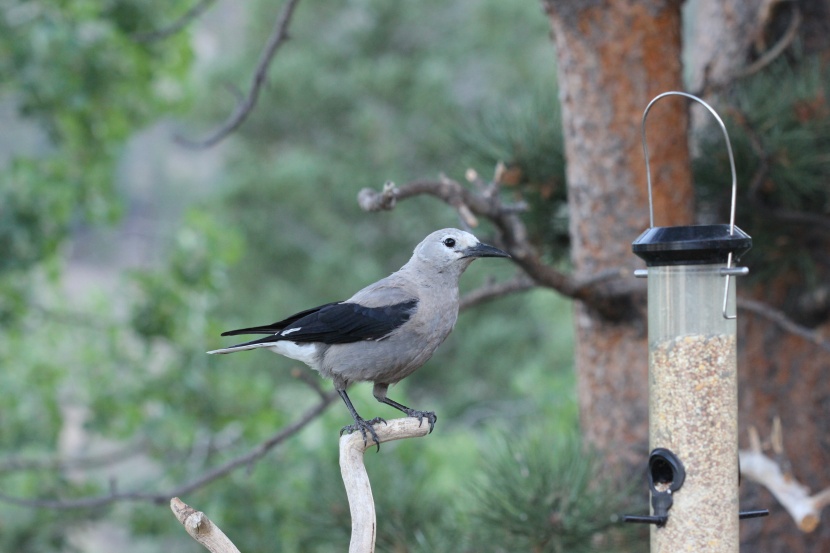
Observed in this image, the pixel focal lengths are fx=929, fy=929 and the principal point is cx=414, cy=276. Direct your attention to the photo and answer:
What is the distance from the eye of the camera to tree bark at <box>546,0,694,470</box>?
340 centimetres

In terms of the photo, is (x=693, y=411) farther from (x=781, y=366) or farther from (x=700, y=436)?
(x=781, y=366)

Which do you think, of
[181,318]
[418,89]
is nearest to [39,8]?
[181,318]

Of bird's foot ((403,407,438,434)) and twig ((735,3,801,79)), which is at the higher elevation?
twig ((735,3,801,79))

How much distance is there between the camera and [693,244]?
7.29 feet

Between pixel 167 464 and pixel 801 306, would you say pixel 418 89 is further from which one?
pixel 801 306

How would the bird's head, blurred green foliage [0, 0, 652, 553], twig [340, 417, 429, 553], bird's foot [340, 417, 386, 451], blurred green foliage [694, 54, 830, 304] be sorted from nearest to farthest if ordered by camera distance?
twig [340, 417, 429, 553]
bird's foot [340, 417, 386, 451]
the bird's head
blurred green foliage [694, 54, 830, 304]
blurred green foliage [0, 0, 652, 553]

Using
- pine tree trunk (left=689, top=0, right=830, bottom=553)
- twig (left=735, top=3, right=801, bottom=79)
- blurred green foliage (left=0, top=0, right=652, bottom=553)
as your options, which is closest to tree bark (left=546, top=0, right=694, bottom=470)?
blurred green foliage (left=0, top=0, right=652, bottom=553)

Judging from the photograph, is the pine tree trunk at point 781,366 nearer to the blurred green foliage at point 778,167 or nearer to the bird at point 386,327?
the blurred green foliage at point 778,167

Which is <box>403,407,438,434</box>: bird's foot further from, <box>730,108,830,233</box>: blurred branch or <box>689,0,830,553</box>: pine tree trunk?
<box>689,0,830,553</box>: pine tree trunk

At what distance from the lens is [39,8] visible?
17.9ft

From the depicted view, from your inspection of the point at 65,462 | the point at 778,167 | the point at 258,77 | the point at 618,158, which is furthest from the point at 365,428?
the point at 65,462

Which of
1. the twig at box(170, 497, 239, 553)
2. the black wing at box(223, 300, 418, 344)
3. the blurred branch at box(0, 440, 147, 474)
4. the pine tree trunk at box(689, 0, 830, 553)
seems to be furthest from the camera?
the blurred branch at box(0, 440, 147, 474)

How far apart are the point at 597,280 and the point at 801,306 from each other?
1.34 meters

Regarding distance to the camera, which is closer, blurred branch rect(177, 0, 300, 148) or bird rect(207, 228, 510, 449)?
bird rect(207, 228, 510, 449)
